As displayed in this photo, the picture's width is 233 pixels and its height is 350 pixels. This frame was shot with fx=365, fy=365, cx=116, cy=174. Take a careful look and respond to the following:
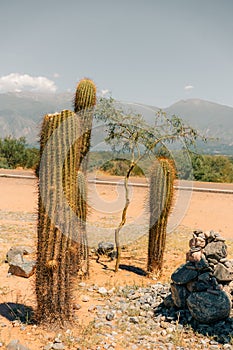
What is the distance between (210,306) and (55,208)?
246cm

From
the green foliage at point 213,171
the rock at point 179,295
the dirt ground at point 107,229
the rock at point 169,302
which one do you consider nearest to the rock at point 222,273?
the rock at point 179,295

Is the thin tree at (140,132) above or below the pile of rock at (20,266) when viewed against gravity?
above

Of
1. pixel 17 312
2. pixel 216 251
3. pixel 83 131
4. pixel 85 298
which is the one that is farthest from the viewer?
pixel 83 131

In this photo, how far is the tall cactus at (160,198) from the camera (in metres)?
6.88

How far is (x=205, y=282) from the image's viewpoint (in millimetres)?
5125

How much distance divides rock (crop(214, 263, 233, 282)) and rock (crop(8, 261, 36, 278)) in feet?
10.6

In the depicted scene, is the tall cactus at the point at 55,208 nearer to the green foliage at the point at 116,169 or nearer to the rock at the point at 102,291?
the rock at the point at 102,291

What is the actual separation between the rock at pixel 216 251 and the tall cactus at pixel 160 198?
157cm

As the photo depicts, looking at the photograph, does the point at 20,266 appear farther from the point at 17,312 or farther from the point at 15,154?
the point at 15,154

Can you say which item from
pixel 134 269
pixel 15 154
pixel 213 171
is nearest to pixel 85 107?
pixel 134 269

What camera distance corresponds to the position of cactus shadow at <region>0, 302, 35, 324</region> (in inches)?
190

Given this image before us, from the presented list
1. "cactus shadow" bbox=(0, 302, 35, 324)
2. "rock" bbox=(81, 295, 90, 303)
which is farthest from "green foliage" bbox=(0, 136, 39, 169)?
"cactus shadow" bbox=(0, 302, 35, 324)

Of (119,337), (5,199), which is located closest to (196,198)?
(5,199)

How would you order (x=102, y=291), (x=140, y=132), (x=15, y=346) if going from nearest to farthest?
(x=15, y=346)
(x=102, y=291)
(x=140, y=132)
